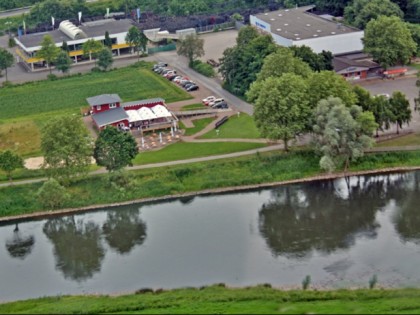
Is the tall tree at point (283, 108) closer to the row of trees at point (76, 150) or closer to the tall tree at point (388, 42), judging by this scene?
the row of trees at point (76, 150)

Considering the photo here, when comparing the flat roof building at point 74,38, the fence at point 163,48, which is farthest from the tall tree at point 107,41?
the fence at point 163,48

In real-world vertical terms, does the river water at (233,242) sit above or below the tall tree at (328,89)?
below

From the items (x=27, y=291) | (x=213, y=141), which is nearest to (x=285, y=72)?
(x=213, y=141)

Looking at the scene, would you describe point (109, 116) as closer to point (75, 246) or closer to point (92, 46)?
point (75, 246)

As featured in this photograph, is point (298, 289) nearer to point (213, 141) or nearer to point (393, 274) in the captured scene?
point (393, 274)

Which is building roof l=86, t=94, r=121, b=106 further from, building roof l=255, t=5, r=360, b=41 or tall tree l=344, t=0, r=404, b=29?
tall tree l=344, t=0, r=404, b=29
